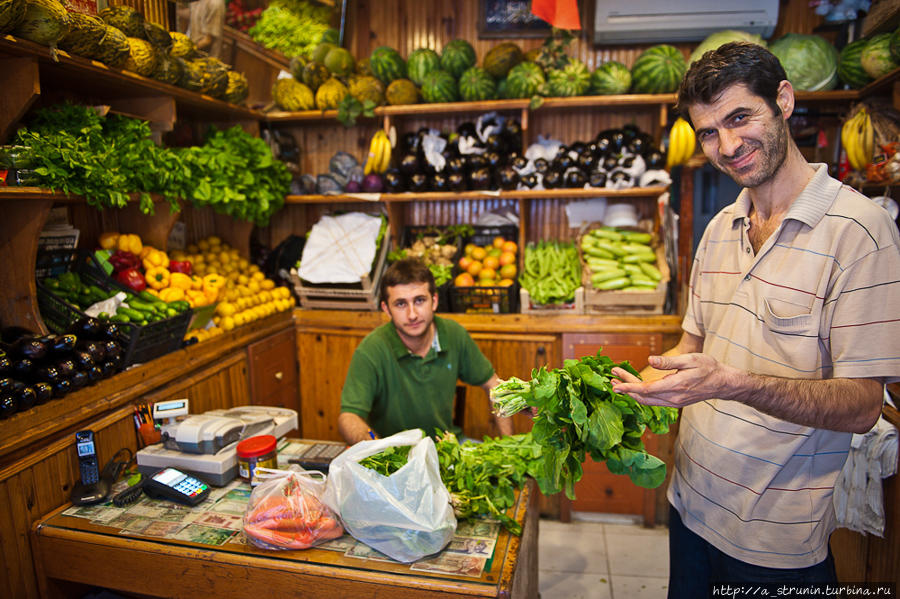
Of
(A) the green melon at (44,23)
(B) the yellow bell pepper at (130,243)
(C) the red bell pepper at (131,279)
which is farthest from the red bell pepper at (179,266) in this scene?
(A) the green melon at (44,23)

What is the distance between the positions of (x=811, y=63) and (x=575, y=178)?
5.00 feet

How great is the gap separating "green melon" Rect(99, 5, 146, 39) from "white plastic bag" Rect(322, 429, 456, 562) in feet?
7.86

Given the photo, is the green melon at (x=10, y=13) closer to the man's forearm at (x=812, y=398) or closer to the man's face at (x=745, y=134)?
the man's face at (x=745, y=134)

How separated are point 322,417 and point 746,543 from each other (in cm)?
298

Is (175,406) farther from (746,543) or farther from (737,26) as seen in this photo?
(737,26)

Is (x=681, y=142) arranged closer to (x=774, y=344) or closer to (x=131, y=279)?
(x=774, y=344)

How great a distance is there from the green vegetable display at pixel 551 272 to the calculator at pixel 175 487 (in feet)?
7.28

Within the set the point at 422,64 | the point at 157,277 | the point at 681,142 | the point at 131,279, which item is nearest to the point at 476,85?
the point at 422,64

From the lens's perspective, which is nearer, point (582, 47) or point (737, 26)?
point (737, 26)

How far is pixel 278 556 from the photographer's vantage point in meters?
1.65

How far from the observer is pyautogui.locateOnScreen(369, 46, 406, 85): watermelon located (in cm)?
403

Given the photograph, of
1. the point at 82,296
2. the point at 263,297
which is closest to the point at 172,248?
the point at 263,297

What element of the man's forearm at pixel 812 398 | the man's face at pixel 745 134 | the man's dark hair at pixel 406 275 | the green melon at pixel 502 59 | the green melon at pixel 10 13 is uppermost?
the green melon at pixel 502 59

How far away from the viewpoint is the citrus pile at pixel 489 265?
3754 mm
